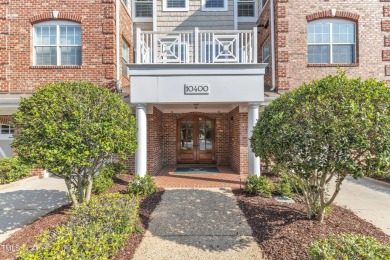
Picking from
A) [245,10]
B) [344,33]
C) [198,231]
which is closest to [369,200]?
[198,231]

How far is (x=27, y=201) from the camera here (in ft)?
19.6

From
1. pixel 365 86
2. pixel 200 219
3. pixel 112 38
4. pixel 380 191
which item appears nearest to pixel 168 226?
Result: pixel 200 219

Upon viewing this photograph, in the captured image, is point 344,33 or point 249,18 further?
point 249,18

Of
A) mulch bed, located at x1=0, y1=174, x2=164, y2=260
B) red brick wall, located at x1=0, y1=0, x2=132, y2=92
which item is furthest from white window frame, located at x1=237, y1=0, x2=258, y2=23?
mulch bed, located at x1=0, y1=174, x2=164, y2=260

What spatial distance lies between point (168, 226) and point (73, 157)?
7.35 ft

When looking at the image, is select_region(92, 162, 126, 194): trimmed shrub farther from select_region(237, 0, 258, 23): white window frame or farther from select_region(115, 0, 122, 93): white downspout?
select_region(237, 0, 258, 23): white window frame

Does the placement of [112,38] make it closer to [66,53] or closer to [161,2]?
[66,53]

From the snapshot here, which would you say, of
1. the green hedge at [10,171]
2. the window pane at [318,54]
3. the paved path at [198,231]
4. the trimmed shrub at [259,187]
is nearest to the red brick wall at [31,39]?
the green hedge at [10,171]

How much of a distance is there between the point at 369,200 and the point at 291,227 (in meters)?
3.46

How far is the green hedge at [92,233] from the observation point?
2.66 meters

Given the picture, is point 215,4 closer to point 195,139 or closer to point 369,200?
point 195,139

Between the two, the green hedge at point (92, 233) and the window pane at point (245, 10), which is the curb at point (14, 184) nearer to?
the green hedge at point (92, 233)

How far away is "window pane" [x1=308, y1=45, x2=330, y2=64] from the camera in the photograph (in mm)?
8758

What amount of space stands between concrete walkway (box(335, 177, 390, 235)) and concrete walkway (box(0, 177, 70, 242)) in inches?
284
